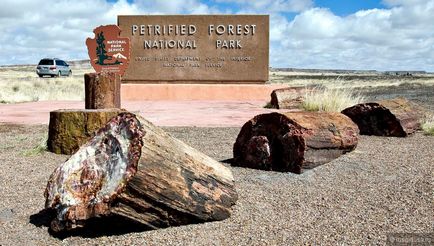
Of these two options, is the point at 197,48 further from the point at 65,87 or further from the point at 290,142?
the point at 65,87

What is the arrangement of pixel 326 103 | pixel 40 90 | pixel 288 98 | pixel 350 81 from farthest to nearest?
1. pixel 350 81
2. pixel 40 90
3. pixel 288 98
4. pixel 326 103

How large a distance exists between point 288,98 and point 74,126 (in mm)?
7507

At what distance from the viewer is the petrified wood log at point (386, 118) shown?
801cm

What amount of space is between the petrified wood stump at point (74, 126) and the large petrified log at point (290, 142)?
1619 mm

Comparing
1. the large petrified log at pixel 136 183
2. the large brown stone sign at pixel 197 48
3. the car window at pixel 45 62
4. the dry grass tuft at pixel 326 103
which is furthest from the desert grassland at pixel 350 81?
the car window at pixel 45 62

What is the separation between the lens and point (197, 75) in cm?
1686

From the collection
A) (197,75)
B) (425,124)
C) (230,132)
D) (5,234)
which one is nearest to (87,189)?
(5,234)

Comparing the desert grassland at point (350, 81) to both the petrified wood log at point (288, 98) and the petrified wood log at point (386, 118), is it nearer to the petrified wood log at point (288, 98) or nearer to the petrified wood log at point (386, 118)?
the petrified wood log at point (288, 98)

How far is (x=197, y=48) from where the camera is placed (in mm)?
16828

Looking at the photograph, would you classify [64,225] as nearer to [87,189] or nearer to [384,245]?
[87,189]


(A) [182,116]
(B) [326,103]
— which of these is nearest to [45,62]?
(A) [182,116]

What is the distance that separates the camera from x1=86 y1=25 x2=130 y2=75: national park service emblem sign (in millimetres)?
15047

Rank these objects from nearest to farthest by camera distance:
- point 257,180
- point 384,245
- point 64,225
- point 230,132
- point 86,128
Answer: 1. point 384,245
2. point 64,225
3. point 257,180
4. point 86,128
5. point 230,132

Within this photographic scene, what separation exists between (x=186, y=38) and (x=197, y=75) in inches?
49.3
